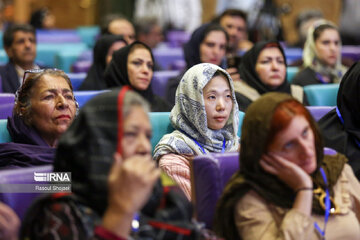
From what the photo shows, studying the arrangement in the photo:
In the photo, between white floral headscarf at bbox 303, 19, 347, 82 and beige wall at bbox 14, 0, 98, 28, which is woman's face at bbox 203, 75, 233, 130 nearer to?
white floral headscarf at bbox 303, 19, 347, 82

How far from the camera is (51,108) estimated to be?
2.91 meters

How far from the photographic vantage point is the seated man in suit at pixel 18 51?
539cm

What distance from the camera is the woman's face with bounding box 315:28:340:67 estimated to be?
225 inches

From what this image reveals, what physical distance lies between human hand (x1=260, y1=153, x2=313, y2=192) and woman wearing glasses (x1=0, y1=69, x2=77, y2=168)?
1.11m

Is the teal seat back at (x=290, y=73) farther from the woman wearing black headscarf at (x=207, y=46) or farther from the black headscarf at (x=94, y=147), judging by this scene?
the black headscarf at (x=94, y=147)

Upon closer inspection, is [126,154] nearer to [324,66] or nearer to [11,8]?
[324,66]

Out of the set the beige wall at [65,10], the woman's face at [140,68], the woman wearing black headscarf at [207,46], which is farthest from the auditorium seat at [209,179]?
the beige wall at [65,10]

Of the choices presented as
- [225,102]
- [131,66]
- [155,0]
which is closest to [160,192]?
[225,102]

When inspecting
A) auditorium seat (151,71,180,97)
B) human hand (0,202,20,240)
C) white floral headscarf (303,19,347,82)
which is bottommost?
auditorium seat (151,71,180,97)

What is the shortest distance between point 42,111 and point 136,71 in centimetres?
170

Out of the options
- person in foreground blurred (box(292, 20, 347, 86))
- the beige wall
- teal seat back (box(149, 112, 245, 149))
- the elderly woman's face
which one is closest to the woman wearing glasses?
the elderly woman's face

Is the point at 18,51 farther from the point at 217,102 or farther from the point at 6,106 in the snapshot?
the point at 217,102

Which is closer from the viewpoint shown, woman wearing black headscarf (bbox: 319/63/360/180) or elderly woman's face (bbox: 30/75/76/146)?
elderly woman's face (bbox: 30/75/76/146)

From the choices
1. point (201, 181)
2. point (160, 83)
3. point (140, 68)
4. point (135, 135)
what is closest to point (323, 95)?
point (140, 68)
